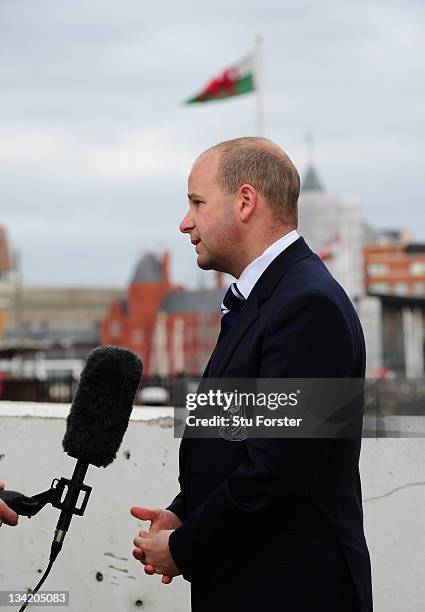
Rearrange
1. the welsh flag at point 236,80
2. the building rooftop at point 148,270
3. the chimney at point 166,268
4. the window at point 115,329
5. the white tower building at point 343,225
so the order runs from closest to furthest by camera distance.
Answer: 1. the welsh flag at point 236,80
2. the white tower building at point 343,225
3. the chimney at point 166,268
4. the window at point 115,329
5. the building rooftop at point 148,270

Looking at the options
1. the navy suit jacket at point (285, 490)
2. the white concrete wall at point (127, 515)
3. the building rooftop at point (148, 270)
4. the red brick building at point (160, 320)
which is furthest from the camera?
the building rooftop at point (148, 270)

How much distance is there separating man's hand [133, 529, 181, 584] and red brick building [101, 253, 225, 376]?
11321 cm

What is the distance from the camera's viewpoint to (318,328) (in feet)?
8.77

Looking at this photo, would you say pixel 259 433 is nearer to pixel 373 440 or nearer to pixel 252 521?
pixel 252 521

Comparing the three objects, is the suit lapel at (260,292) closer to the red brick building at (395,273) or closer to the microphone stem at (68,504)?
the microphone stem at (68,504)

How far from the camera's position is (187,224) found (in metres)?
3.03

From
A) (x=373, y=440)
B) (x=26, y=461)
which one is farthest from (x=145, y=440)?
(x=373, y=440)

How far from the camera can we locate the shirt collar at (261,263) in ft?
9.52

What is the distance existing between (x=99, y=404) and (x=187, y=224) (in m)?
0.55

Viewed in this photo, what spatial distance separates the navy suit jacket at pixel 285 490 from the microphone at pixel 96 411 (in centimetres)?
30

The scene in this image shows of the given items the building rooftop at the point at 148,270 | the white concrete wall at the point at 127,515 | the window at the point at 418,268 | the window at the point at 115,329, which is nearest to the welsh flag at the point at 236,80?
the white concrete wall at the point at 127,515

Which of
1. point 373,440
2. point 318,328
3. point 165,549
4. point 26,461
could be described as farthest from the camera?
point 26,461

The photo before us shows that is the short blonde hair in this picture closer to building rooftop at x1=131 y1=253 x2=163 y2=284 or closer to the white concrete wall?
the white concrete wall

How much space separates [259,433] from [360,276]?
117988 millimetres
